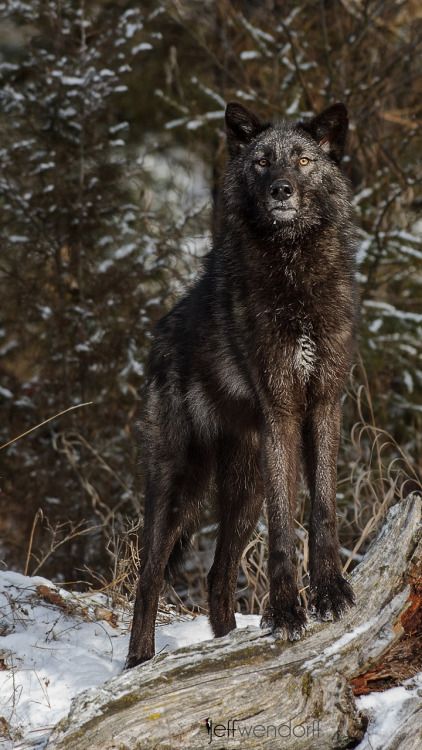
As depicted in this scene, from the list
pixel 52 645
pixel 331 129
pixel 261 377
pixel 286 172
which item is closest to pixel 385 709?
pixel 261 377

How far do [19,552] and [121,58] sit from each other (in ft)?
18.3

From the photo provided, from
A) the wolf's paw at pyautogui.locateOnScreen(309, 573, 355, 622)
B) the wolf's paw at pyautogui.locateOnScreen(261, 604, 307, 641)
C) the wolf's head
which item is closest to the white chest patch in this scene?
the wolf's head

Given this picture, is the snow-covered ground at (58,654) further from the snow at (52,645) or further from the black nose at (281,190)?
the black nose at (281,190)

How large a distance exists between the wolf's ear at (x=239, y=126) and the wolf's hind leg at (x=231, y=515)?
152 centimetres

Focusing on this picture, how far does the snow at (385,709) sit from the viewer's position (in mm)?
3043

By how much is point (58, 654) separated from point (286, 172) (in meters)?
2.48

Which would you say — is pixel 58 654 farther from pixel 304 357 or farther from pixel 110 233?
pixel 110 233

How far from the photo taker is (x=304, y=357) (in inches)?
156

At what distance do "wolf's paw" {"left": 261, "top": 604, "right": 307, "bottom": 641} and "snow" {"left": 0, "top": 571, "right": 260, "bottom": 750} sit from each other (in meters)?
0.90

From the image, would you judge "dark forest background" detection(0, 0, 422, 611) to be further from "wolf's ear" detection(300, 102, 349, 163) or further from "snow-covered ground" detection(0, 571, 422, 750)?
"wolf's ear" detection(300, 102, 349, 163)

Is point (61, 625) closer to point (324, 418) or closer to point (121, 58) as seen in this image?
point (324, 418)

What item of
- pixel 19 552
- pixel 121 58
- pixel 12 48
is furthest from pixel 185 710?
pixel 12 48

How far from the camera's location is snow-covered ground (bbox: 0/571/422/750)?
10.4 feet

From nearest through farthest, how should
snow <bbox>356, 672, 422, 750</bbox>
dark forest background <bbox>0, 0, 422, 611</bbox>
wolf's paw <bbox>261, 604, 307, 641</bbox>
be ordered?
snow <bbox>356, 672, 422, 750</bbox> → wolf's paw <bbox>261, 604, 307, 641</bbox> → dark forest background <bbox>0, 0, 422, 611</bbox>
